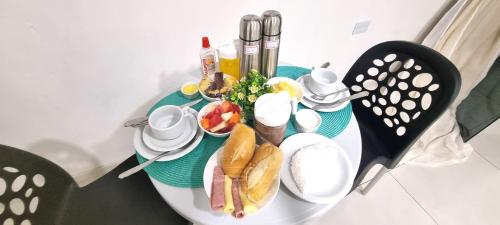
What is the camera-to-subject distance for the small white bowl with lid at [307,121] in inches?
25.7

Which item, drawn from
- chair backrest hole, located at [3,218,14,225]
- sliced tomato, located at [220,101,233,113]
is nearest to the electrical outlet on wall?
sliced tomato, located at [220,101,233,113]

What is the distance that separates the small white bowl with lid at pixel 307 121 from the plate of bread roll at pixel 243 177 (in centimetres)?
18

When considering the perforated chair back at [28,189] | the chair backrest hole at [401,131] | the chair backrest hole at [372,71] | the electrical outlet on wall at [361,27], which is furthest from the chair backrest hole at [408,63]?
the perforated chair back at [28,189]

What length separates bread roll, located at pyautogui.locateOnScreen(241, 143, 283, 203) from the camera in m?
0.47

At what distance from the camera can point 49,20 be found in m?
0.73

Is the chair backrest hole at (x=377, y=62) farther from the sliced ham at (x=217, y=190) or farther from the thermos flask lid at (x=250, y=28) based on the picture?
the sliced ham at (x=217, y=190)

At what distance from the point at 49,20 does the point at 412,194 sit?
179cm

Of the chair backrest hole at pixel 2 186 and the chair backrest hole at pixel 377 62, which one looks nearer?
the chair backrest hole at pixel 2 186

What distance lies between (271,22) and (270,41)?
0.06 meters

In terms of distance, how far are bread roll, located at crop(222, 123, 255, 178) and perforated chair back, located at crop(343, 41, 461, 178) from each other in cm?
57

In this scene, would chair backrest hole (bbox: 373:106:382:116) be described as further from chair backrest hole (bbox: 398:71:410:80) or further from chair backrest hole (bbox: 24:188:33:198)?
chair backrest hole (bbox: 24:188:33:198)

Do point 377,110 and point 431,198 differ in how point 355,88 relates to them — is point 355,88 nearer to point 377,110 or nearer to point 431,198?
point 377,110

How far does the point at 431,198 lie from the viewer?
4.13ft

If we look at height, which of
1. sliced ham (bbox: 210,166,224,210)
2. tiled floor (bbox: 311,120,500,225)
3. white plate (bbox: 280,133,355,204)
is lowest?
tiled floor (bbox: 311,120,500,225)
